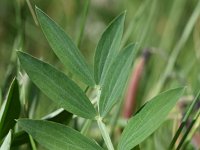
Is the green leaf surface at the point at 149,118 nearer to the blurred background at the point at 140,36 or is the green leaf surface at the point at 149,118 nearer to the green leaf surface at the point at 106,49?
the green leaf surface at the point at 106,49

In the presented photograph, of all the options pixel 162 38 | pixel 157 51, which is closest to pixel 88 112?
pixel 157 51

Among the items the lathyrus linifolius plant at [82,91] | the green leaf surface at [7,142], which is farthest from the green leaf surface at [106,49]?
the green leaf surface at [7,142]

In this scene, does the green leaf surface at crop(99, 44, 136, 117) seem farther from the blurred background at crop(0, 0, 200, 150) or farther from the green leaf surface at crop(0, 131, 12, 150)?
the blurred background at crop(0, 0, 200, 150)

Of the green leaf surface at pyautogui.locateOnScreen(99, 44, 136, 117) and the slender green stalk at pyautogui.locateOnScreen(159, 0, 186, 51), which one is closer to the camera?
the green leaf surface at pyautogui.locateOnScreen(99, 44, 136, 117)

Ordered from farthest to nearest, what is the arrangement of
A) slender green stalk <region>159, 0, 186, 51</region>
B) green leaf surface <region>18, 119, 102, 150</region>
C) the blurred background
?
slender green stalk <region>159, 0, 186, 51</region> < the blurred background < green leaf surface <region>18, 119, 102, 150</region>

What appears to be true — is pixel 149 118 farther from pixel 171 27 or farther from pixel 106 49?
pixel 171 27

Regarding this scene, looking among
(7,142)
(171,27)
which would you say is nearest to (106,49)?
(7,142)

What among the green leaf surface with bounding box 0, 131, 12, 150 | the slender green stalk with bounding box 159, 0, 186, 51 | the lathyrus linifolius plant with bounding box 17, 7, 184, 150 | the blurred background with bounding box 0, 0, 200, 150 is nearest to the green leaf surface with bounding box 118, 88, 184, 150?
the lathyrus linifolius plant with bounding box 17, 7, 184, 150
